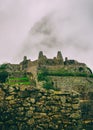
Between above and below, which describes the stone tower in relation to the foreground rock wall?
above

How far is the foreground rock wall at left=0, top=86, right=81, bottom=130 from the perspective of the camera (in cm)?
1348

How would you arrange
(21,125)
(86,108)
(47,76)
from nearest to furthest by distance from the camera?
(21,125)
(86,108)
(47,76)

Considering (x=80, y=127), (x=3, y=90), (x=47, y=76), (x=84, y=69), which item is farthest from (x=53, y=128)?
(x=84, y=69)

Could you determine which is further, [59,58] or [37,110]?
[59,58]

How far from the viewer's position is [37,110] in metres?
13.5

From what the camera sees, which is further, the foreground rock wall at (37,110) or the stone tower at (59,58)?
the stone tower at (59,58)

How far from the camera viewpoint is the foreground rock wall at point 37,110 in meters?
13.5

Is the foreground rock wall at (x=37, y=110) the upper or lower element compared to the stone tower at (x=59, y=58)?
lower

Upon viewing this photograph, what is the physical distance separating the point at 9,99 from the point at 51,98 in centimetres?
125

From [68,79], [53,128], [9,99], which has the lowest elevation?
[53,128]

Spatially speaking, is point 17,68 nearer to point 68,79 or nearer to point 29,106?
point 68,79

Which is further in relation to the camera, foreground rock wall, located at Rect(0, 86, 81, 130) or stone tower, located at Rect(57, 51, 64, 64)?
stone tower, located at Rect(57, 51, 64, 64)

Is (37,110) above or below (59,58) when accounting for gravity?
below

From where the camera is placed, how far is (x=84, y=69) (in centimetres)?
5869
